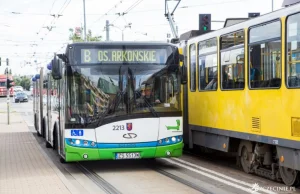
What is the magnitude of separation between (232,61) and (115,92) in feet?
8.52

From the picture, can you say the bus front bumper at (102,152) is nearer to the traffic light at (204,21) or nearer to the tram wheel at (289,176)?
the tram wheel at (289,176)

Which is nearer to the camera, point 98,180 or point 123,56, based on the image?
point 98,180

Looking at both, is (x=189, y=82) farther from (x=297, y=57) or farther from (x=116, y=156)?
(x=297, y=57)

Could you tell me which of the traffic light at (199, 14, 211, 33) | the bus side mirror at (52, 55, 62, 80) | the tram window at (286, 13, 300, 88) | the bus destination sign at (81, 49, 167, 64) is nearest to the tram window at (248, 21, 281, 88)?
the tram window at (286, 13, 300, 88)

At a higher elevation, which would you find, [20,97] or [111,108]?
[111,108]

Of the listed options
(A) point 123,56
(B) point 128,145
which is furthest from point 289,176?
(A) point 123,56

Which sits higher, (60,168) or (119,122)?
(119,122)

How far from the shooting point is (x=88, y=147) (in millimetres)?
12438

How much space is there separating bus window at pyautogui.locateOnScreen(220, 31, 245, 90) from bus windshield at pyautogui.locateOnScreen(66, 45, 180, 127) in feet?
4.10

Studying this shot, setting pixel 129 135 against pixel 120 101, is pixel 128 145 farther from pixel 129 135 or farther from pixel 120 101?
pixel 120 101

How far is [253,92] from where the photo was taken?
1113 centimetres

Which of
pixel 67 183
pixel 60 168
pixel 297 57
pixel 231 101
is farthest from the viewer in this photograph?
pixel 60 168

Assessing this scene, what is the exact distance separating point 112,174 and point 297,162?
14.8 feet

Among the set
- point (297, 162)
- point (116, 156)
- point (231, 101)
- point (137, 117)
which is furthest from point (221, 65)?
point (297, 162)
